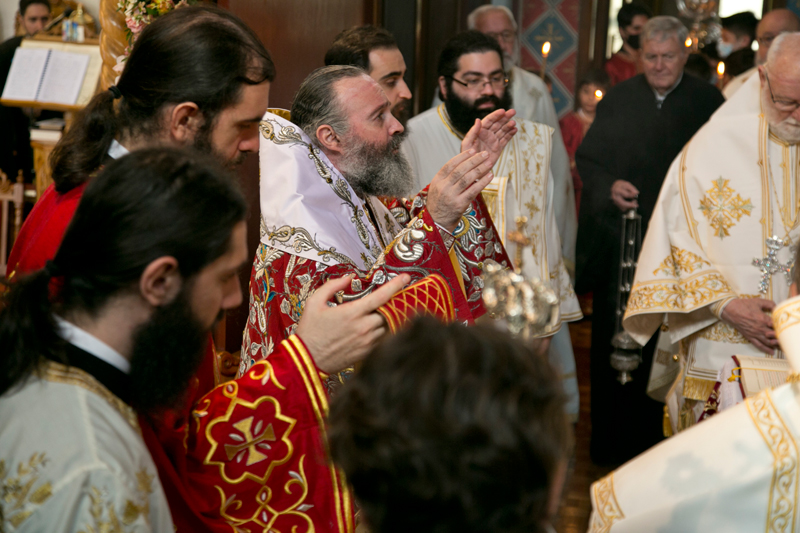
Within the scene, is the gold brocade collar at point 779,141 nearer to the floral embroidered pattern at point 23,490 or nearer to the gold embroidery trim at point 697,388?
the gold embroidery trim at point 697,388

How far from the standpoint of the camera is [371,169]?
2.33 meters

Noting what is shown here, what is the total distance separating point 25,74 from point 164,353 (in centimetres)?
599

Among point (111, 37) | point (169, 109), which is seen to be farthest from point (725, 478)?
point (111, 37)

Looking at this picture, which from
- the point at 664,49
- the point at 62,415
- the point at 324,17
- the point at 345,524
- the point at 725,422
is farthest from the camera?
the point at 664,49

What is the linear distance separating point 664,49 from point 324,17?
6.12 feet

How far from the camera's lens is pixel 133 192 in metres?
1.16

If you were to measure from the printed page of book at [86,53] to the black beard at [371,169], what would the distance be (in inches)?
184

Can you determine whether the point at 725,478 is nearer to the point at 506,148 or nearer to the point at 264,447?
the point at 264,447

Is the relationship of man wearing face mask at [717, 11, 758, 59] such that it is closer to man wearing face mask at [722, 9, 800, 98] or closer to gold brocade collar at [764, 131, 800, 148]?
man wearing face mask at [722, 9, 800, 98]

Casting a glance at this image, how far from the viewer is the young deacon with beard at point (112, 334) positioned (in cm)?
108

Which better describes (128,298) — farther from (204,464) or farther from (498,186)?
(498,186)

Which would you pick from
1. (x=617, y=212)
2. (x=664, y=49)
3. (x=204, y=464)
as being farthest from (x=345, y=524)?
(x=664, y=49)

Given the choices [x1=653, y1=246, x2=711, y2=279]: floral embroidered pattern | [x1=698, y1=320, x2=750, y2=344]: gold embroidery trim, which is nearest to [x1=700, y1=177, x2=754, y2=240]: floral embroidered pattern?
[x1=653, y1=246, x2=711, y2=279]: floral embroidered pattern

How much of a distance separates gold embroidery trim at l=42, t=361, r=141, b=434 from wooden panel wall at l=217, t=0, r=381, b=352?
1854 mm
